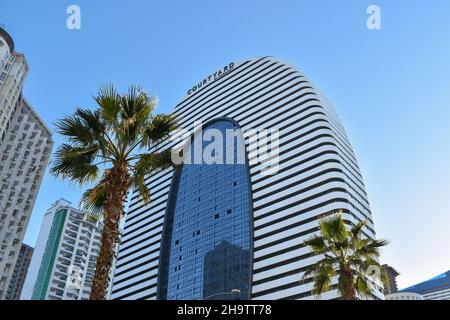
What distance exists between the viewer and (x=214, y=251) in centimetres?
10488

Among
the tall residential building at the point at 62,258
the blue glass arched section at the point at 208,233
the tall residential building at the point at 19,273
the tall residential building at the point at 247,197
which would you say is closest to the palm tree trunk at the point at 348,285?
the tall residential building at the point at 247,197

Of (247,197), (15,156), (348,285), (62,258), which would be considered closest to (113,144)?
(348,285)

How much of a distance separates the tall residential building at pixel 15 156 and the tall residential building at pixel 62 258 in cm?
4336

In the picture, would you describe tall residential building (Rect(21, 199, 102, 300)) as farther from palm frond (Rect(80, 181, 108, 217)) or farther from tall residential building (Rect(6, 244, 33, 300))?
palm frond (Rect(80, 181, 108, 217))

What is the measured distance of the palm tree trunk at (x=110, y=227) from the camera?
12.1 m

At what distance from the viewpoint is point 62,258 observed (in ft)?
474

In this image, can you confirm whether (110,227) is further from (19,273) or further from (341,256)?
(19,273)

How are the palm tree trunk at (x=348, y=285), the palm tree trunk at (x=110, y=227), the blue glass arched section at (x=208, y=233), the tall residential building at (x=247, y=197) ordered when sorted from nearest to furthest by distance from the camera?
the palm tree trunk at (x=110, y=227), the palm tree trunk at (x=348, y=285), the tall residential building at (x=247, y=197), the blue glass arched section at (x=208, y=233)

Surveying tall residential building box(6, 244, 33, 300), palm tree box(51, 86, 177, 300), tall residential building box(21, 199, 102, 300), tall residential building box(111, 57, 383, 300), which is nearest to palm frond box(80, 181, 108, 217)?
palm tree box(51, 86, 177, 300)

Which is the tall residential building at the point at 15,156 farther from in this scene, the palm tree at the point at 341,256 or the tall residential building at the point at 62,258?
the palm tree at the point at 341,256

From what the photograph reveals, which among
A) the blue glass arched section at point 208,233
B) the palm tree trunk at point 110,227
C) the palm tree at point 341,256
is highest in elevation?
the blue glass arched section at point 208,233

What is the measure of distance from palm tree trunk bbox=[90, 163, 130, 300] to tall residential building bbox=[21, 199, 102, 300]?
413ft
